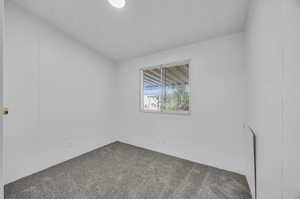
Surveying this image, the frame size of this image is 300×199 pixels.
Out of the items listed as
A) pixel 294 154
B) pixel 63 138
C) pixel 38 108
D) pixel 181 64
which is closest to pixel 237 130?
pixel 294 154

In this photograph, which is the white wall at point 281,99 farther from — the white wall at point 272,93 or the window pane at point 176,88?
the window pane at point 176,88

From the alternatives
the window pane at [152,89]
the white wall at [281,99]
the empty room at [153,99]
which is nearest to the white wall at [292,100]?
the white wall at [281,99]

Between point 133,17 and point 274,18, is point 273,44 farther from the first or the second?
point 133,17

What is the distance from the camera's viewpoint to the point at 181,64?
8.27 ft

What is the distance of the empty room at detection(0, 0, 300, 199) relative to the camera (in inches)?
56.6

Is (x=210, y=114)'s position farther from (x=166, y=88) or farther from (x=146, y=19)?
(x=146, y=19)

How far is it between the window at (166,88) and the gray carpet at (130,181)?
115cm

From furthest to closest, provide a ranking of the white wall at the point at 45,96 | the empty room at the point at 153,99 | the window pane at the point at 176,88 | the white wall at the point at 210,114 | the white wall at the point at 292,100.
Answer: the window pane at the point at 176,88
the white wall at the point at 210,114
the white wall at the point at 45,96
the empty room at the point at 153,99
the white wall at the point at 292,100

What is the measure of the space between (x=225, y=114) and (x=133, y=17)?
2281 millimetres

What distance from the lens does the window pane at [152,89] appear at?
2.90 meters

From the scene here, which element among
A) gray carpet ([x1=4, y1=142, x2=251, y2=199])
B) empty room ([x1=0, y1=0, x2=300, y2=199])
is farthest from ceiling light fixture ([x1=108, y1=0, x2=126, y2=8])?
gray carpet ([x1=4, y1=142, x2=251, y2=199])

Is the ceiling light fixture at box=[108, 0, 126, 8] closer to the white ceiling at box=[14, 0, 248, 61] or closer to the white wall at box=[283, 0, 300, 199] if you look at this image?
the white ceiling at box=[14, 0, 248, 61]

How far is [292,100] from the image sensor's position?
2.11 feet

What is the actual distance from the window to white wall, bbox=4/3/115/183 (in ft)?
4.22
